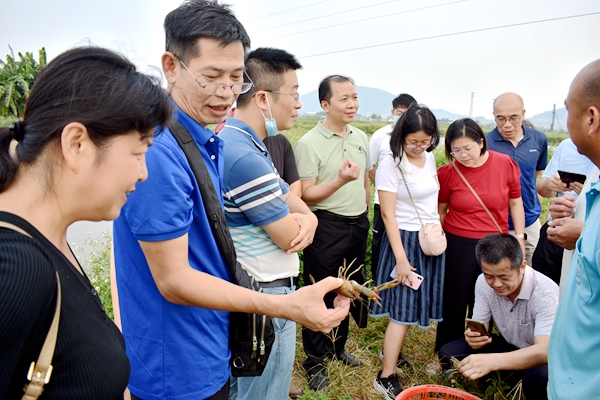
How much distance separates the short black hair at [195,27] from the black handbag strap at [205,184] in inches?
10.9

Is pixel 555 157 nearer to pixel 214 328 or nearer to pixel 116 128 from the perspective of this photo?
pixel 214 328

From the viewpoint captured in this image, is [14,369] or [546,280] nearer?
[14,369]

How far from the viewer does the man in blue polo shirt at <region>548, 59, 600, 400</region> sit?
1.53 meters

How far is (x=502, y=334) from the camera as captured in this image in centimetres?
312

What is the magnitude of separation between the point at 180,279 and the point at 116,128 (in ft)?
1.69

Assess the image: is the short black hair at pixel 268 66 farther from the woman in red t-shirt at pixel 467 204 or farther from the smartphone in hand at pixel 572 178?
the smartphone in hand at pixel 572 178

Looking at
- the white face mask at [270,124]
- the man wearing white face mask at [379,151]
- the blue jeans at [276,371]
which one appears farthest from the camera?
the man wearing white face mask at [379,151]

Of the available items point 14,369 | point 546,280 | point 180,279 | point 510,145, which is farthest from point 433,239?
point 14,369

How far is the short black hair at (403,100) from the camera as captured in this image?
5.70 m

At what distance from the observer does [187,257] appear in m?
1.39

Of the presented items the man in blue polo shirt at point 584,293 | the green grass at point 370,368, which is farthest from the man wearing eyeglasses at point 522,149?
the man in blue polo shirt at point 584,293

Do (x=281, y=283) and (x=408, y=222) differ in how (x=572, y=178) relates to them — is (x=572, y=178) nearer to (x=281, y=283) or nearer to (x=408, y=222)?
(x=408, y=222)

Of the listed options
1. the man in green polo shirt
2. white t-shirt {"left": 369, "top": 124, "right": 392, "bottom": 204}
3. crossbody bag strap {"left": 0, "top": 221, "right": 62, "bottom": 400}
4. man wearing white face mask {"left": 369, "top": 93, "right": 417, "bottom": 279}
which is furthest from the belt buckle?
crossbody bag strap {"left": 0, "top": 221, "right": 62, "bottom": 400}

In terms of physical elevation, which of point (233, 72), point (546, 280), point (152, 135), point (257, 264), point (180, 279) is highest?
point (233, 72)
